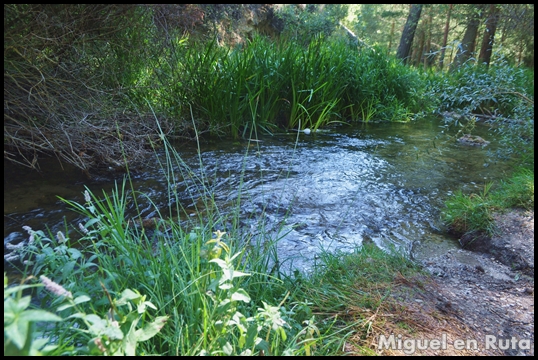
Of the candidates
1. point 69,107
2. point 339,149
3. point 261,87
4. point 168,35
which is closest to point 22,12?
point 69,107

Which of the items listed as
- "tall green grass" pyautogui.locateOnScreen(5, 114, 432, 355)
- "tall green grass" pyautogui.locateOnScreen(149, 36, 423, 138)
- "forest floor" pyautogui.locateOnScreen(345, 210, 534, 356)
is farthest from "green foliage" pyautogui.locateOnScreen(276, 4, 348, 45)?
"tall green grass" pyautogui.locateOnScreen(5, 114, 432, 355)

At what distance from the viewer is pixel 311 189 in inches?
149

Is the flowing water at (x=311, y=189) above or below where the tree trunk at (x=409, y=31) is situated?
below

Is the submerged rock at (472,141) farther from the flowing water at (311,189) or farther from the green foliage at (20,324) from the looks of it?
the green foliage at (20,324)

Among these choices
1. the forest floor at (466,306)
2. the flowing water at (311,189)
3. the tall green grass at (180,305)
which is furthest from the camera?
the flowing water at (311,189)

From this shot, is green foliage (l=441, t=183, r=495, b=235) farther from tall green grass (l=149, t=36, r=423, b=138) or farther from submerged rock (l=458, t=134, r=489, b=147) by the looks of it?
submerged rock (l=458, t=134, r=489, b=147)

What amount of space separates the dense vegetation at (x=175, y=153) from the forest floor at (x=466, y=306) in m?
0.09

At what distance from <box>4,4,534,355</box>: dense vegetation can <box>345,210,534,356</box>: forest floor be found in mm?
93

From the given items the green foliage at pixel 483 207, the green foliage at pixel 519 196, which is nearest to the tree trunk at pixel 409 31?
the green foliage at pixel 519 196

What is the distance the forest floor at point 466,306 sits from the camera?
149 centimetres

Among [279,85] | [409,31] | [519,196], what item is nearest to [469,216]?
[519,196]

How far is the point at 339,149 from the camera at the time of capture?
539cm

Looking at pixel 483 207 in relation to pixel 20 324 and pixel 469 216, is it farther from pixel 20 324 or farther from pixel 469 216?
pixel 20 324

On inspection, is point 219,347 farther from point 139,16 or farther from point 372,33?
point 372,33
